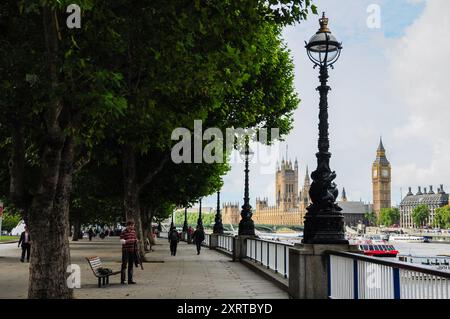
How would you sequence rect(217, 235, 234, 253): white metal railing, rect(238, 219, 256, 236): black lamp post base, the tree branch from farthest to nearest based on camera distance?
rect(217, 235, 234, 253): white metal railing < the tree branch < rect(238, 219, 256, 236): black lamp post base

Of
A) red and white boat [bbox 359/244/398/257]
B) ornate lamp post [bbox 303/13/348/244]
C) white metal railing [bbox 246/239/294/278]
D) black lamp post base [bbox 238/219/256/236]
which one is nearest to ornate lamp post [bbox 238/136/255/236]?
black lamp post base [bbox 238/219/256/236]

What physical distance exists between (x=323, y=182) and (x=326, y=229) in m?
1.06

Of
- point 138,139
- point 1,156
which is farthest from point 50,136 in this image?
point 1,156

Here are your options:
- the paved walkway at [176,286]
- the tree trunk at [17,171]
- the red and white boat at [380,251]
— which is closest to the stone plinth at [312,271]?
the paved walkway at [176,286]

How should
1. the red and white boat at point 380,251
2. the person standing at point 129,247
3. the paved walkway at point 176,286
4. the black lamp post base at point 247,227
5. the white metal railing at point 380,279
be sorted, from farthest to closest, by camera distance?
1. the red and white boat at point 380,251
2. the black lamp post base at point 247,227
3. the person standing at point 129,247
4. the paved walkway at point 176,286
5. the white metal railing at point 380,279

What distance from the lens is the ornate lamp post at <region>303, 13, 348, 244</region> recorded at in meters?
12.3

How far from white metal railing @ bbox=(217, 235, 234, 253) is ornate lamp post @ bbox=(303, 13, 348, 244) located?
943 inches

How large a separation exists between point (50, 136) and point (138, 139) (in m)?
7.10

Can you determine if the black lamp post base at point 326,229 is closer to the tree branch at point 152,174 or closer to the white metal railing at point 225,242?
the tree branch at point 152,174

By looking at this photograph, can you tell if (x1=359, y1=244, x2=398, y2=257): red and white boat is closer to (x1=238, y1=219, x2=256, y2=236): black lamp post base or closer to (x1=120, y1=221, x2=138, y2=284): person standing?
(x1=238, y1=219, x2=256, y2=236): black lamp post base

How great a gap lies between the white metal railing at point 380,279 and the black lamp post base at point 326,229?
43 centimetres

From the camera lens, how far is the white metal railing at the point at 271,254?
1691 cm

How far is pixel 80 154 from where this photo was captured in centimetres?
1670

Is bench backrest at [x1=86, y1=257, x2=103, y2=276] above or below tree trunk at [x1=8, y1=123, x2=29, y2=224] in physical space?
below
